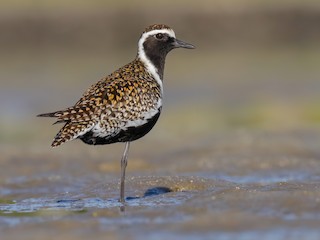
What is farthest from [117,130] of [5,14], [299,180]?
[5,14]

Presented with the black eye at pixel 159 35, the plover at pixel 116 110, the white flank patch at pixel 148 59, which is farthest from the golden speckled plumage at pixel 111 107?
the black eye at pixel 159 35

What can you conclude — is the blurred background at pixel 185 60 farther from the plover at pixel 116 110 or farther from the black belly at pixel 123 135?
the black belly at pixel 123 135

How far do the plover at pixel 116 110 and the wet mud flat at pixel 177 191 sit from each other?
78cm

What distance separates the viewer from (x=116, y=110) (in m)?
9.71

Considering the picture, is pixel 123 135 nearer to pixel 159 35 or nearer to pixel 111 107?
pixel 111 107

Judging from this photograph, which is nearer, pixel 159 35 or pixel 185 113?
pixel 159 35

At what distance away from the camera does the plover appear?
955 cm

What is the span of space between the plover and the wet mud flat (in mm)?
777

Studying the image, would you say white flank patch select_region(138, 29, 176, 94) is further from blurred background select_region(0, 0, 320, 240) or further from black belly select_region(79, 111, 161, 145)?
blurred background select_region(0, 0, 320, 240)

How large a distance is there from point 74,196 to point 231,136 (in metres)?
4.76

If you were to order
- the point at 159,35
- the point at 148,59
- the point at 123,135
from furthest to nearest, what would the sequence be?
the point at 159,35 → the point at 148,59 → the point at 123,135

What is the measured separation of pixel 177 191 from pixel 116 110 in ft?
5.45

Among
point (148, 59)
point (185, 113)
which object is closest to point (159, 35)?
point (148, 59)

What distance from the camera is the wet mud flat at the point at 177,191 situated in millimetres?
8164
